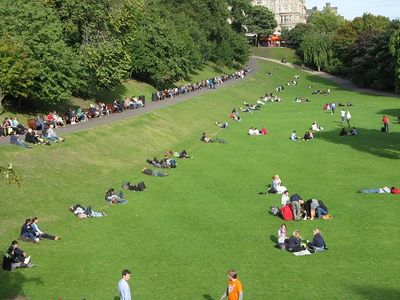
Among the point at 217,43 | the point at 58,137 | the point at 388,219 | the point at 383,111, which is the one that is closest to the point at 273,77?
the point at 217,43

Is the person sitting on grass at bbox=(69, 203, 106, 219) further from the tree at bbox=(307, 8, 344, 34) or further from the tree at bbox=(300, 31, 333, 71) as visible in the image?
the tree at bbox=(307, 8, 344, 34)

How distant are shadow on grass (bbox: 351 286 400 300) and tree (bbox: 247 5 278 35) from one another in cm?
16276

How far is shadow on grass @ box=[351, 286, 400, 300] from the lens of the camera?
16797 mm

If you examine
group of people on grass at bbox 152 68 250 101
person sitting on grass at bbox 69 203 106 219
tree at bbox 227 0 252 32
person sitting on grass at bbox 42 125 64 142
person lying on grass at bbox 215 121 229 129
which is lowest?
person lying on grass at bbox 215 121 229 129

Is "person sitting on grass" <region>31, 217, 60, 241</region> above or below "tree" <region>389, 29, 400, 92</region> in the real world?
below

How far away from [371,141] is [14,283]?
36420 millimetres

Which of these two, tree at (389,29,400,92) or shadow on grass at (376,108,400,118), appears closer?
tree at (389,29,400,92)

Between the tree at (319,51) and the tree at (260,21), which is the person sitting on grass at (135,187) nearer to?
the tree at (319,51)

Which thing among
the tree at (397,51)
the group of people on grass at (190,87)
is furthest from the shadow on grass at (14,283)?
the group of people on grass at (190,87)

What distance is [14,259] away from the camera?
766 inches

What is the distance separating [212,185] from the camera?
107 feet

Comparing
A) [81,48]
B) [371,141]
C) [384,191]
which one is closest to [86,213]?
[384,191]

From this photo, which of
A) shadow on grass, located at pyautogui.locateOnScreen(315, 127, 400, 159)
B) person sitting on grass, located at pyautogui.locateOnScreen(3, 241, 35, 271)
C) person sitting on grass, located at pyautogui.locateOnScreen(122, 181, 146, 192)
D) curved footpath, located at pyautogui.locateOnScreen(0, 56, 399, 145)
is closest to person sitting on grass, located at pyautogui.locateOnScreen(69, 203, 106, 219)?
person sitting on grass, located at pyautogui.locateOnScreen(122, 181, 146, 192)

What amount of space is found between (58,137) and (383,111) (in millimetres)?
46398
